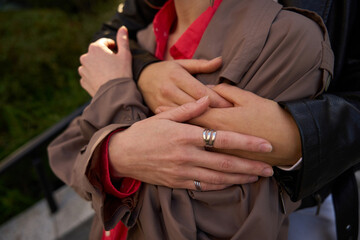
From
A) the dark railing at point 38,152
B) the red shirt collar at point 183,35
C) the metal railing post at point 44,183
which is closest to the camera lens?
the red shirt collar at point 183,35

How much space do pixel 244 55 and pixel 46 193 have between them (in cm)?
239

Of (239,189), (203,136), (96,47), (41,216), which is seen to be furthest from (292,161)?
(41,216)

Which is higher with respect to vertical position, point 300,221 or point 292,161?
point 292,161

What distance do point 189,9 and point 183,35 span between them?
0.19 metres

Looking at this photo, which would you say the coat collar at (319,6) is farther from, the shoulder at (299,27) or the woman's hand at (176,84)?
the woman's hand at (176,84)

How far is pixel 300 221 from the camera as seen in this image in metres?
1.24

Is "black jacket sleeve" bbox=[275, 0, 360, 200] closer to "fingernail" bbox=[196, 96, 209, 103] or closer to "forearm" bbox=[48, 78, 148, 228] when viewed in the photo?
"fingernail" bbox=[196, 96, 209, 103]

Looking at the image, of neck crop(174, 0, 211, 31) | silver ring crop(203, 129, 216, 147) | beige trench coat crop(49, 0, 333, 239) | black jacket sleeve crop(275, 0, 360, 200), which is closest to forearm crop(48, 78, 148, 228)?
beige trench coat crop(49, 0, 333, 239)

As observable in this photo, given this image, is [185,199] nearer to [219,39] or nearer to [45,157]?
[219,39]

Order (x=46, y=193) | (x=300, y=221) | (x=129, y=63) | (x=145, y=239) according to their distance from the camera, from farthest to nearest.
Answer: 1. (x=46, y=193)
2. (x=129, y=63)
3. (x=300, y=221)
4. (x=145, y=239)

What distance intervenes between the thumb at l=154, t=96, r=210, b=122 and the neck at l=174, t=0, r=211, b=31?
59 centimetres

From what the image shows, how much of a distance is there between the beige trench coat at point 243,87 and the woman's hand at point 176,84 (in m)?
0.06

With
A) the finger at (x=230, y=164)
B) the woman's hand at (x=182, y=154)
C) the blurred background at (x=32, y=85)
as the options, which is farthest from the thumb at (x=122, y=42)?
the blurred background at (x=32, y=85)

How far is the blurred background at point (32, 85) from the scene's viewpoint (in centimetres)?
296
